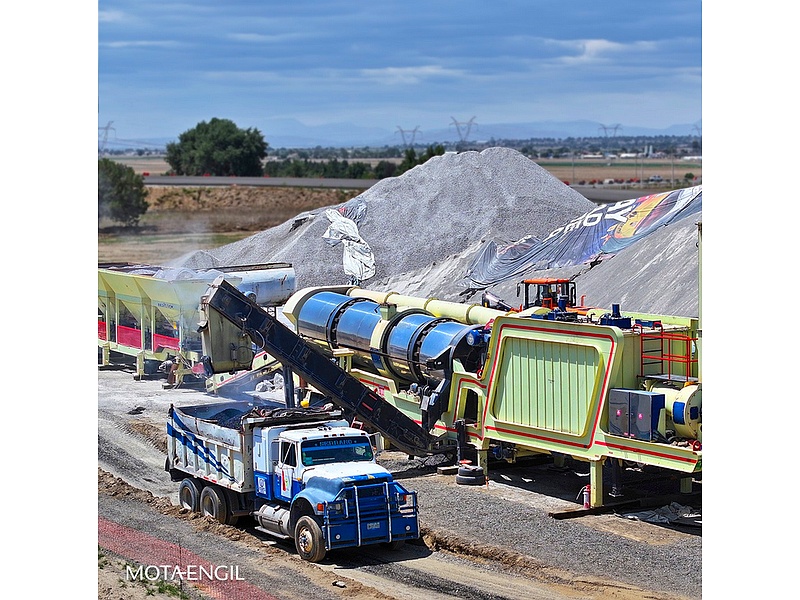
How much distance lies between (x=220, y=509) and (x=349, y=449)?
248 cm

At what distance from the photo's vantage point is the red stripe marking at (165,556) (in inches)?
607

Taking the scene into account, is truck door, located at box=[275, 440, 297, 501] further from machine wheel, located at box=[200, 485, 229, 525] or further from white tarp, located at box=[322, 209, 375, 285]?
white tarp, located at box=[322, 209, 375, 285]

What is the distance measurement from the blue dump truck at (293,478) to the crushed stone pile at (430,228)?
18.0m

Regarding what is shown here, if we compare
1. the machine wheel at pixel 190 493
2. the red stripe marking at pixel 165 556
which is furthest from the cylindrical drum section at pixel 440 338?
the red stripe marking at pixel 165 556

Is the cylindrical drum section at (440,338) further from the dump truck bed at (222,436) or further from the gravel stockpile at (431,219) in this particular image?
the gravel stockpile at (431,219)

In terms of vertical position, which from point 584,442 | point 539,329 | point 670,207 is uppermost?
point 670,207

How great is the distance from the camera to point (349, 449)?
17.6m

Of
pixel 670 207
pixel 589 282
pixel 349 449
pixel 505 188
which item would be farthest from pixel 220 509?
pixel 505 188

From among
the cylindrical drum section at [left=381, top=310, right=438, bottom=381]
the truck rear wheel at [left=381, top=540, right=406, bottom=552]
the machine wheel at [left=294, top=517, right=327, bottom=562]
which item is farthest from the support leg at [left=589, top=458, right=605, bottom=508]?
the machine wheel at [left=294, top=517, right=327, bottom=562]

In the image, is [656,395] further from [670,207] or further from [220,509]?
[670,207]

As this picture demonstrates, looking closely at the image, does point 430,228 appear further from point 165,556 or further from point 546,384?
point 165,556

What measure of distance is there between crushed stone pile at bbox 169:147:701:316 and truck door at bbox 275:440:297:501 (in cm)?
1901

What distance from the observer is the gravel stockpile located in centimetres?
4206

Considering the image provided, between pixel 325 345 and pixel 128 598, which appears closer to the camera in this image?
pixel 128 598
